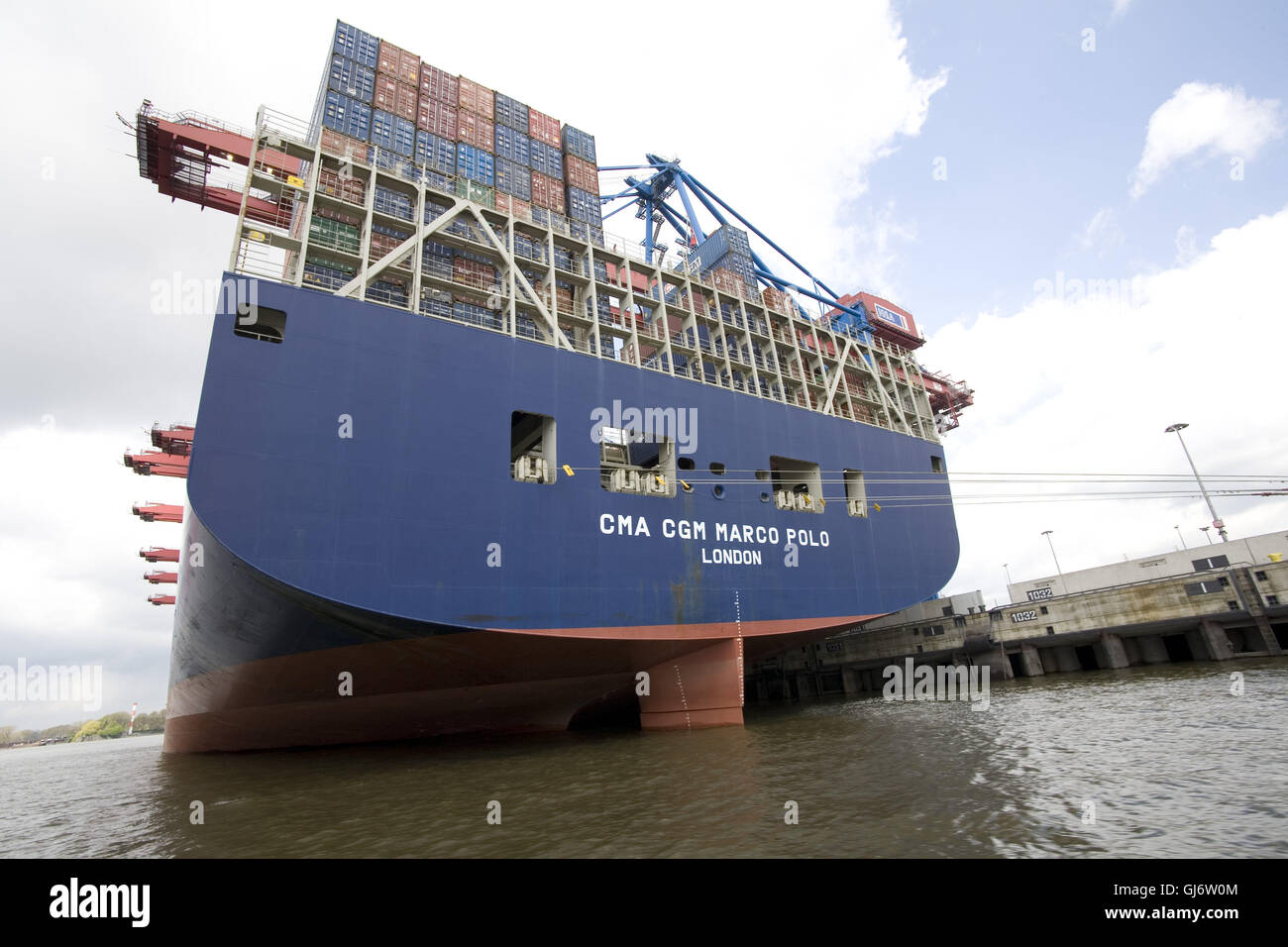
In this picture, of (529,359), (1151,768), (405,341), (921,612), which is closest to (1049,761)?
(1151,768)

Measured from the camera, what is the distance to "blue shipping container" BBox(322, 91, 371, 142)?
15.6 m

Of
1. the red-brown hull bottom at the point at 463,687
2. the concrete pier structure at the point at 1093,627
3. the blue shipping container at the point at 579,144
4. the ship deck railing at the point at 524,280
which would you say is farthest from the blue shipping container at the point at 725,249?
the concrete pier structure at the point at 1093,627

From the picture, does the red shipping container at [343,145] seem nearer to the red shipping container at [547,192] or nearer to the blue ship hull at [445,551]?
the red shipping container at [547,192]

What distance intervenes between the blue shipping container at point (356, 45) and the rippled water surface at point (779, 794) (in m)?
19.2

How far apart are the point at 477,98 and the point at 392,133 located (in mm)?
4507

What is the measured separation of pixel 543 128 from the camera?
2067 cm

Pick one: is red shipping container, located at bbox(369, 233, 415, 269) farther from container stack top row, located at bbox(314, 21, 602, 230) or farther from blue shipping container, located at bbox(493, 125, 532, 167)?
blue shipping container, located at bbox(493, 125, 532, 167)

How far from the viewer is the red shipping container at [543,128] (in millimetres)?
20344

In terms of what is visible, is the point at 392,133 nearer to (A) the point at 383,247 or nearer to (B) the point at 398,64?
(B) the point at 398,64

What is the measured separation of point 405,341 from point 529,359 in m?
2.80

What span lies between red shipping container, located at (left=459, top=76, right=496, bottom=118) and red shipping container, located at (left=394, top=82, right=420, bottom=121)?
157 cm

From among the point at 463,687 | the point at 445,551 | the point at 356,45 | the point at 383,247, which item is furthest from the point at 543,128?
the point at 463,687

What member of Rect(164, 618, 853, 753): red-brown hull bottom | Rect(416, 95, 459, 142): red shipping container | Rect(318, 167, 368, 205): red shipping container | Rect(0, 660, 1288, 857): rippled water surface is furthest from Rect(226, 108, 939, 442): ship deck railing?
Rect(0, 660, 1288, 857): rippled water surface

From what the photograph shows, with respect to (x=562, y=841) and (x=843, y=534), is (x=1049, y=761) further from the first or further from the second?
(x=843, y=534)
